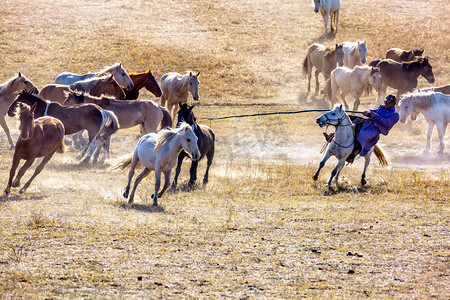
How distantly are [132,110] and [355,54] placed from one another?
1202cm

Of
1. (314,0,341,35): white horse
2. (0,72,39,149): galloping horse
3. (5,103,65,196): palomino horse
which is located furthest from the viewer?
(314,0,341,35): white horse

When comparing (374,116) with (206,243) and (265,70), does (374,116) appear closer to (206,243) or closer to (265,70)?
(206,243)

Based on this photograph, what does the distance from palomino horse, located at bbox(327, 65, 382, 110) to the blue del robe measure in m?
8.31

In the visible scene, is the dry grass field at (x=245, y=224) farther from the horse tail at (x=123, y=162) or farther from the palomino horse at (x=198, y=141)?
the horse tail at (x=123, y=162)

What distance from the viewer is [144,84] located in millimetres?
18672

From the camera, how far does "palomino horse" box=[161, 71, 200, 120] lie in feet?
60.4

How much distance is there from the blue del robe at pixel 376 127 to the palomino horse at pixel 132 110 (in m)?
5.38

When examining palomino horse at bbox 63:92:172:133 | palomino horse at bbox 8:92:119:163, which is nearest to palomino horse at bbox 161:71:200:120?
palomino horse at bbox 63:92:172:133

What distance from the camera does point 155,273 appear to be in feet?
22.5

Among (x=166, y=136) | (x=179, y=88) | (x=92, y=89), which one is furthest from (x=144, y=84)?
(x=166, y=136)

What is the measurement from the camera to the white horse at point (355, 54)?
24188 millimetres

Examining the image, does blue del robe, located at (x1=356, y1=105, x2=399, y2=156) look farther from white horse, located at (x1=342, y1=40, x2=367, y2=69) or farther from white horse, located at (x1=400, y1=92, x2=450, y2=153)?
white horse, located at (x1=342, y1=40, x2=367, y2=69)

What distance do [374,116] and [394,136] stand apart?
23.9 feet

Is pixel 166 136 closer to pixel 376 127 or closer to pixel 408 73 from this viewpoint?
pixel 376 127
